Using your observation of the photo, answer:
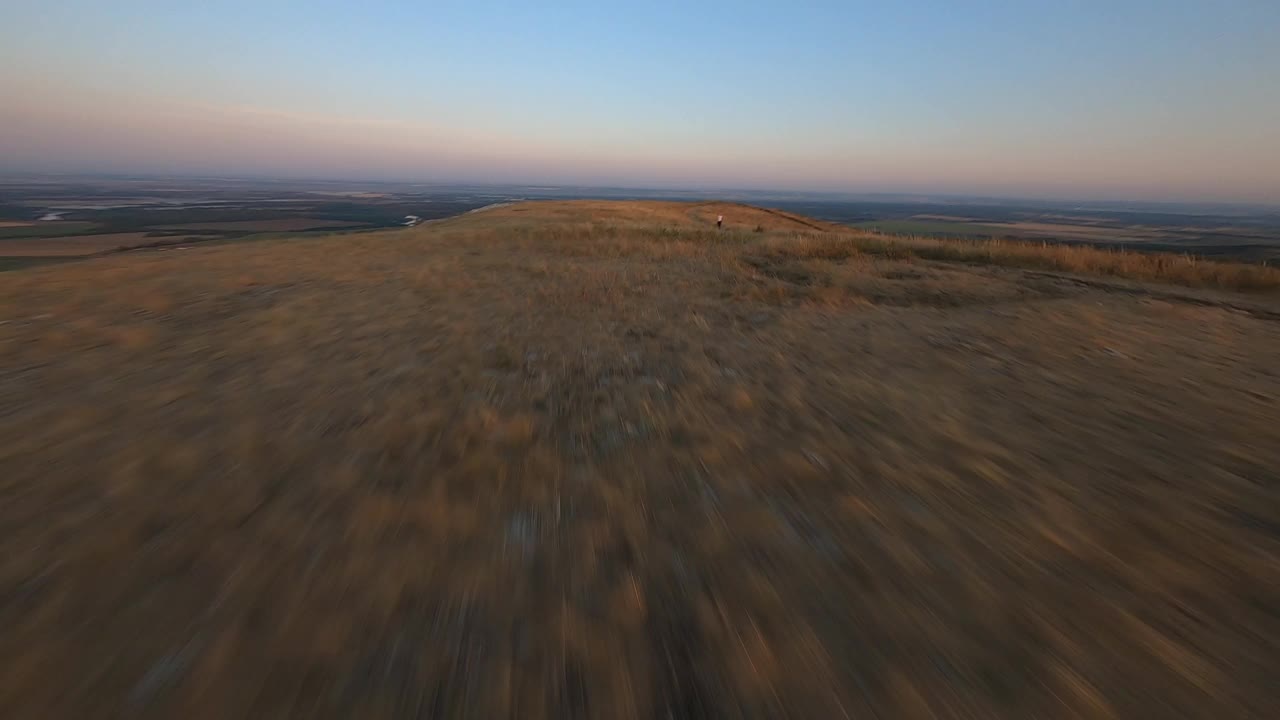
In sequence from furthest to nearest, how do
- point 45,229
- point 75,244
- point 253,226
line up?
point 253,226 → point 45,229 → point 75,244

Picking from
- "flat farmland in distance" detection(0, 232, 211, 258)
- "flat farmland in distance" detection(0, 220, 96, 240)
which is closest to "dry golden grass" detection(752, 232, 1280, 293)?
"flat farmland in distance" detection(0, 232, 211, 258)

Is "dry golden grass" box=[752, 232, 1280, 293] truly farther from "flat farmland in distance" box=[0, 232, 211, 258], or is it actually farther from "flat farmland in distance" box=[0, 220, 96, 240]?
"flat farmland in distance" box=[0, 220, 96, 240]

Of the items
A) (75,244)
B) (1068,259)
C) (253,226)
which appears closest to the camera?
(1068,259)

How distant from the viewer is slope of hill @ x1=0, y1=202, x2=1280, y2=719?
4.92 feet

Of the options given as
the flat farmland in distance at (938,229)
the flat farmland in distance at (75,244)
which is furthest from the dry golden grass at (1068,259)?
the flat farmland in distance at (75,244)

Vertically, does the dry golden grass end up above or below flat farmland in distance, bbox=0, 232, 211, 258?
above

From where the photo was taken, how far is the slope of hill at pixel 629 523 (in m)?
1.50

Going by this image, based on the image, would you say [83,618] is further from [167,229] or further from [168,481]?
[167,229]

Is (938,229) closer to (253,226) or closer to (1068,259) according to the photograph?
(1068,259)

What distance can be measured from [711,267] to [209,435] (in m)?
9.19

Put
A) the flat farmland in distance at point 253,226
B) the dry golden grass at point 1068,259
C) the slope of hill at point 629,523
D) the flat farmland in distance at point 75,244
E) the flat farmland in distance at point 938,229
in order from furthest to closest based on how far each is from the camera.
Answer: the flat farmland in distance at point 938,229
the flat farmland in distance at point 253,226
the flat farmland in distance at point 75,244
the dry golden grass at point 1068,259
the slope of hill at point 629,523

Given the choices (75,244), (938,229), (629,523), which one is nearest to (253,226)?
(75,244)

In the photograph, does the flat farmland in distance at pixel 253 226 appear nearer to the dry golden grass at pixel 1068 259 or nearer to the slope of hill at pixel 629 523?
the dry golden grass at pixel 1068 259

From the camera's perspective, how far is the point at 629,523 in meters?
2.33
